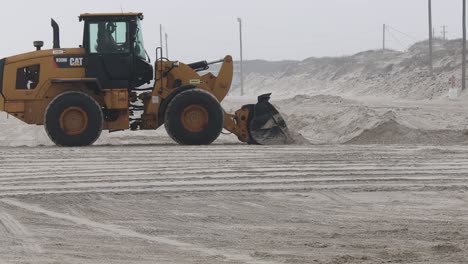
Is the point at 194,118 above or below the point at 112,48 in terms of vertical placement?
below

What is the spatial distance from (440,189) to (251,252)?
406 centimetres

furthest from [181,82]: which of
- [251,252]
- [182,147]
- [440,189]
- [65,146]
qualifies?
[251,252]

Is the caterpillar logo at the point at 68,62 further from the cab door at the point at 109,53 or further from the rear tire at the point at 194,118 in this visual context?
the rear tire at the point at 194,118

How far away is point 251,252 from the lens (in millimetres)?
7004

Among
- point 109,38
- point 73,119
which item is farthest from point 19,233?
point 109,38

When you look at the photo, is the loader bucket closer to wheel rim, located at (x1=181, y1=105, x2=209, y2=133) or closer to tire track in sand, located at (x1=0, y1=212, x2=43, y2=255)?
wheel rim, located at (x1=181, y1=105, x2=209, y2=133)

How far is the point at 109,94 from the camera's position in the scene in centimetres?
1593

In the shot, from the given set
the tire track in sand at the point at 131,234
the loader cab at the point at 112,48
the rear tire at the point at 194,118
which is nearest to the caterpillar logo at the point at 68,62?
the loader cab at the point at 112,48

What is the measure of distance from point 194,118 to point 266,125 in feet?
4.79

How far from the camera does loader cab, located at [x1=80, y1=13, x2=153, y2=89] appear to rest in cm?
1577

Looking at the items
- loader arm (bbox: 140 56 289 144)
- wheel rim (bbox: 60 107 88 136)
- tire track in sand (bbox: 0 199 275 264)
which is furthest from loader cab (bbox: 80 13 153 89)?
tire track in sand (bbox: 0 199 275 264)

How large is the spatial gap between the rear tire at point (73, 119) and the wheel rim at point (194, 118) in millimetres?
1630

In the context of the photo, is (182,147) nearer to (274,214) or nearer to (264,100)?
(264,100)

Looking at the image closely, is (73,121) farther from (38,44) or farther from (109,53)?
(38,44)
